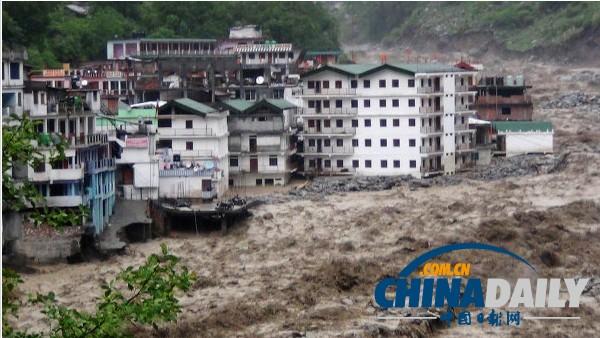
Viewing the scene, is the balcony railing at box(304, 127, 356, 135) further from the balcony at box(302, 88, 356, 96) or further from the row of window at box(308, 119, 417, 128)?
the balcony at box(302, 88, 356, 96)

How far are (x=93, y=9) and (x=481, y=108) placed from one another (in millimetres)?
18902

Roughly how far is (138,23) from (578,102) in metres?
17.7

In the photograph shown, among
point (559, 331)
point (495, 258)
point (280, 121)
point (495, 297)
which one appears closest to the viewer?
point (559, 331)

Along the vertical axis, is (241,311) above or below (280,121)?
below

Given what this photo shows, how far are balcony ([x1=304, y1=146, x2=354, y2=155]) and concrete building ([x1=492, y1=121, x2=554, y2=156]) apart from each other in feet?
17.7

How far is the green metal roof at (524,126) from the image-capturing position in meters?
44.1

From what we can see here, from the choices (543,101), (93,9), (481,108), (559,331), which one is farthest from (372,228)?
(93,9)

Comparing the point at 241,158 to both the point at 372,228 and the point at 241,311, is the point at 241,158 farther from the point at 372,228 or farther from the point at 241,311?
the point at 241,311

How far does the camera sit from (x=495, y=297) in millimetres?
25109

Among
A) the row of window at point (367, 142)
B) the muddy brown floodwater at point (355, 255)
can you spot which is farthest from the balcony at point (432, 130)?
the muddy brown floodwater at point (355, 255)

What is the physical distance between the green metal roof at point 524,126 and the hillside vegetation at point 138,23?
1381 centimetres

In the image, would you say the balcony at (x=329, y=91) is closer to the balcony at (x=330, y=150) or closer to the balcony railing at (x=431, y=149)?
the balcony at (x=330, y=150)

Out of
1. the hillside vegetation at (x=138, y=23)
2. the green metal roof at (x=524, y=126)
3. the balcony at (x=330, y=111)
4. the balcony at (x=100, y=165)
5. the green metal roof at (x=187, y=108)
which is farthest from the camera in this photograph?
the hillside vegetation at (x=138, y=23)

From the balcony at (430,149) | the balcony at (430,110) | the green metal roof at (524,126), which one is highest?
the balcony at (430,110)
